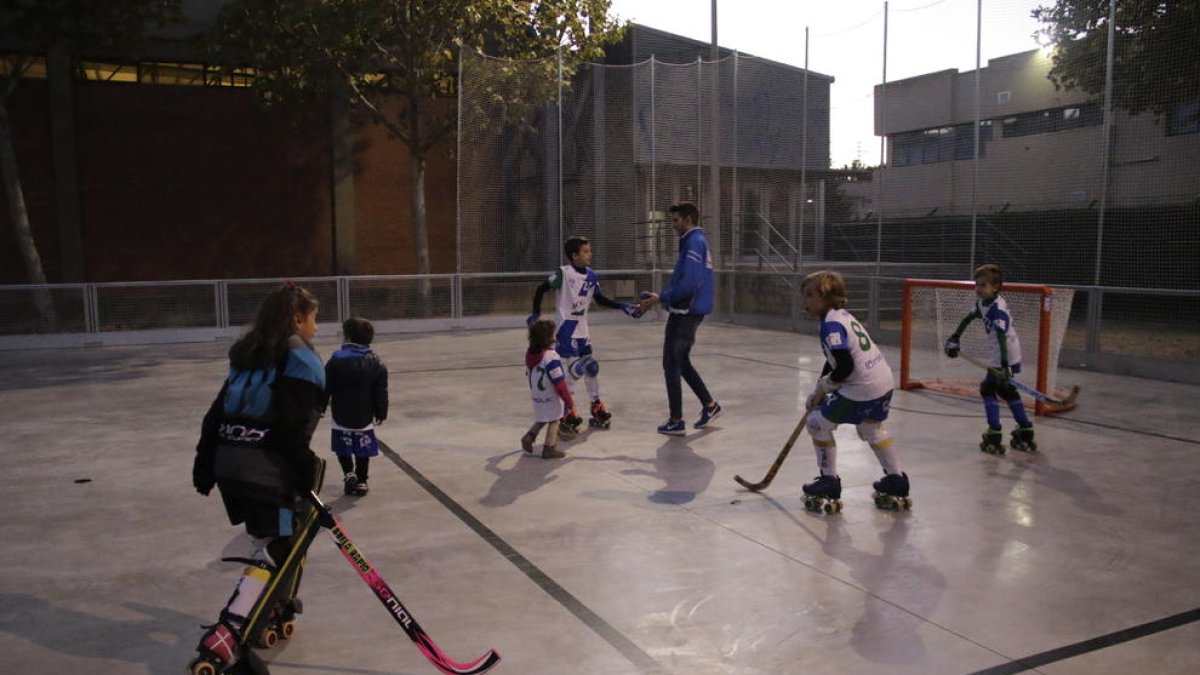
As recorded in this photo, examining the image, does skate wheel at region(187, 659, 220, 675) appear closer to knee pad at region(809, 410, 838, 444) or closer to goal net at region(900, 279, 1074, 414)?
knee pad at region(809, 410, 838, 444)

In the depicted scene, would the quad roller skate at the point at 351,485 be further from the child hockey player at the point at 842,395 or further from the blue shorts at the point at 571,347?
the child hockey player at the point at 842,395

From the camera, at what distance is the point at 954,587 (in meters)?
4.53

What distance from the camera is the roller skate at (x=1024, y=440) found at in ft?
24.3

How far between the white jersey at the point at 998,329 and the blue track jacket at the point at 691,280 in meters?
2.36

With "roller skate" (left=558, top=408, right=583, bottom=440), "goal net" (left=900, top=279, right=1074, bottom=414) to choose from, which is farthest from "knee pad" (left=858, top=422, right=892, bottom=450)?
"goal net" (left=900, top=279, right=1074, bottom=414)

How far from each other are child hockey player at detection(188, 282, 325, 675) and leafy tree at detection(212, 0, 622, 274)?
51.2ft

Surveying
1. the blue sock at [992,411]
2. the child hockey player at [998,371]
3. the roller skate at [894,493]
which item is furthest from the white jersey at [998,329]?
the roller skate at [894,493]

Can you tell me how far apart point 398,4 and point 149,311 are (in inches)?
315

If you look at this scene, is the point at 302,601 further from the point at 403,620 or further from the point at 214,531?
the point at 214,531

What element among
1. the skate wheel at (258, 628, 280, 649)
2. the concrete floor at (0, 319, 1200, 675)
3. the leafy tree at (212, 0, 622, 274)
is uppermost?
the leafy tree at (212, 0, 622, 274)

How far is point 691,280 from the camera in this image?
26.2 ft

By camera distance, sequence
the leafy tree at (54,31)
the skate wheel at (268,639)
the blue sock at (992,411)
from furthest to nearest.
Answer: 1. the leafy tree at (54,31)
2. the blue sock at (992,411)
3. the skate wheel at (268,639)

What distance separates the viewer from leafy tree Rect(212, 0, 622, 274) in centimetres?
1872

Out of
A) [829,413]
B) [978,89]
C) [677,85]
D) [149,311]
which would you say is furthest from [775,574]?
[677,85]
